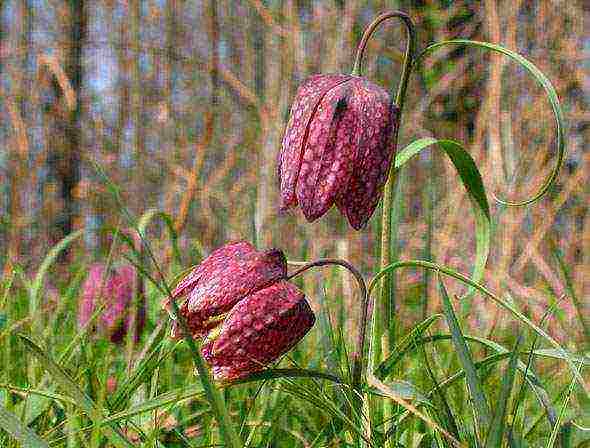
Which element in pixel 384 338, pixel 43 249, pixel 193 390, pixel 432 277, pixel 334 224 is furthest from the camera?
pixel 43 249

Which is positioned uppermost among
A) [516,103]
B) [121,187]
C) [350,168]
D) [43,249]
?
[350,168]

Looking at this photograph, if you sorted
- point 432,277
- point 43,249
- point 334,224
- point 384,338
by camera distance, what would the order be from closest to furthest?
point 384,338 < point 432,277 < point 334,224 < point 43,249

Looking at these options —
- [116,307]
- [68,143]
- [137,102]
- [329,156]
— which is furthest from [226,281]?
[68,143]

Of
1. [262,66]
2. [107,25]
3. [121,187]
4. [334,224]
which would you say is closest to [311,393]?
[334,224]

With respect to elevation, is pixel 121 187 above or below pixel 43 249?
above

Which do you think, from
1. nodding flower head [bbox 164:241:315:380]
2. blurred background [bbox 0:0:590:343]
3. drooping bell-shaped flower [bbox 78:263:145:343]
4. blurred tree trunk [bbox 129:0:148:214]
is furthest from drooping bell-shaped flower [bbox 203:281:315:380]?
blurred tree trunk [bbox 129:0:148:214]

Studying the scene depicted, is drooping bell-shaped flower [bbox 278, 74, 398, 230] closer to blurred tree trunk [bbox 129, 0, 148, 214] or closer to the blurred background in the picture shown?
the blurred background

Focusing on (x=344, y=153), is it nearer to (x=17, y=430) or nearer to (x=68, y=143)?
(x=17, y=430)

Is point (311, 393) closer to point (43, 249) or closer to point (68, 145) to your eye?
point (68, 145)
